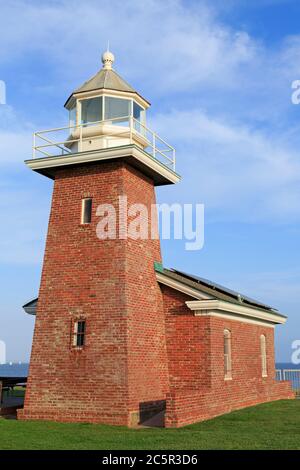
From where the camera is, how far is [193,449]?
1031cm

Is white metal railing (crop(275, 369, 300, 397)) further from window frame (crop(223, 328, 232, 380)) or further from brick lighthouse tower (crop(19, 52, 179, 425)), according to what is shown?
brick lighthouse tower (crop(19, 52, 179, 425))

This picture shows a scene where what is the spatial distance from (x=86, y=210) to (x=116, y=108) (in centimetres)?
326

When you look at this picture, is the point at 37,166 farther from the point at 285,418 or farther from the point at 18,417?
the point at 285,418

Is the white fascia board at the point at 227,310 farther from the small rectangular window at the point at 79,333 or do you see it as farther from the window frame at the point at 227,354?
the small rectangular window at the point at 79,333

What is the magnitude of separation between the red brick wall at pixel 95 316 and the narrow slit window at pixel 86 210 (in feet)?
0.45

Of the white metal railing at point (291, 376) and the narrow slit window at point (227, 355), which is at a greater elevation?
the narrow slit window at point (227, 355)

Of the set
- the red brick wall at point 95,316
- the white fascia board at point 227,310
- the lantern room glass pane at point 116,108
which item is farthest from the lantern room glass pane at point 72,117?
the white fascia board at point 227,310

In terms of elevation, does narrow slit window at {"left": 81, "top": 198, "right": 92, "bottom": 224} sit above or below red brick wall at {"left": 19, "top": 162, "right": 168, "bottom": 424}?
above

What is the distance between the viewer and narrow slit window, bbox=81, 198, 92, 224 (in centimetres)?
1647

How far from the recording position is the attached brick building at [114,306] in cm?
1496

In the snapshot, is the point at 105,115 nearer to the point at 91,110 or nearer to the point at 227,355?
the point at 91,110

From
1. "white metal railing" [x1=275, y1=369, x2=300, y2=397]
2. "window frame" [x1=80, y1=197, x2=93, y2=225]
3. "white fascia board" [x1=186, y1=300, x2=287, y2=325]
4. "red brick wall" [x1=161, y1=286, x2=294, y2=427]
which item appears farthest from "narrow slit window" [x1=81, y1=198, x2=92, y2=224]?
"white metal railing" [x1=275, y1=369, x2=300, y2=397]

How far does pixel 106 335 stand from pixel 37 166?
5.63m

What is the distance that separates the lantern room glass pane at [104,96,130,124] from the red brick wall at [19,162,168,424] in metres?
1.65
